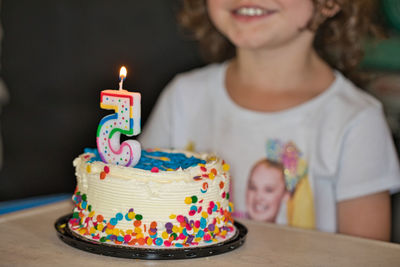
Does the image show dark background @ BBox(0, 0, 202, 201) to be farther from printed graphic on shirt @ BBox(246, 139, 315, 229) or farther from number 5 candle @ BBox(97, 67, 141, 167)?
number 5 candle @ BBox(97, 67, 141, 167)

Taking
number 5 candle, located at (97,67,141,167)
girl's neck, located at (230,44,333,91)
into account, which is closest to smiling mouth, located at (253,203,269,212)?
girl's neck, located at (230,44,333,91)

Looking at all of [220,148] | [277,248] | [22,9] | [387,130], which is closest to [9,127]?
[22,9]

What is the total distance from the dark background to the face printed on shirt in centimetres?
83

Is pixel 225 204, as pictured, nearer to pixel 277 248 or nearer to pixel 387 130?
pixel 277 248

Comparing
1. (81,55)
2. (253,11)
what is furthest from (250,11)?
(81,55)

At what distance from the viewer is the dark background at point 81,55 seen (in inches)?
97.1

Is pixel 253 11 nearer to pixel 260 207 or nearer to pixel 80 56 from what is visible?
pixel 260 207

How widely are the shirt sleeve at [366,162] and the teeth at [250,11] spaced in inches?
15.2

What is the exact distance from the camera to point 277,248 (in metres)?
1.14

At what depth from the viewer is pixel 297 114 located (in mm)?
1745

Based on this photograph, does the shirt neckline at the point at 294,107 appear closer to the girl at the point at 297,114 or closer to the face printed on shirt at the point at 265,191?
the girl at the point at 297,114

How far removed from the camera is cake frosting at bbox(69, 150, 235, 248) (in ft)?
3.45

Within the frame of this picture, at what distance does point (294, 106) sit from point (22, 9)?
127 centimetres

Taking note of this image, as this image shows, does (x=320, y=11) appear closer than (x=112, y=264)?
No
